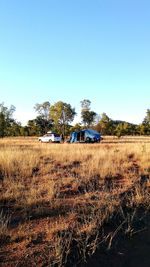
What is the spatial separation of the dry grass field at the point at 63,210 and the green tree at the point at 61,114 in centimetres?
6914

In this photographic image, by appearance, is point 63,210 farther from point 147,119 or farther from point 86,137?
point 147,119

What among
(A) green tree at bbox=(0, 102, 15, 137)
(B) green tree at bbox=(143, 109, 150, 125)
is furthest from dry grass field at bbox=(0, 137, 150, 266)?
(B) green tree at bbox=(143, 109, 150, 125)

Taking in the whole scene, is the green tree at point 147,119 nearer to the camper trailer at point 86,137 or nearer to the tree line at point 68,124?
the tree line at point 68,124

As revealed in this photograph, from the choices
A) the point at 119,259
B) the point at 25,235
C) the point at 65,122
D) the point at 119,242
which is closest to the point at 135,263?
the point at 119,259

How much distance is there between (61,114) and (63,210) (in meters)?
75.3

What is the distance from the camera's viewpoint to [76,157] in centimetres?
1467

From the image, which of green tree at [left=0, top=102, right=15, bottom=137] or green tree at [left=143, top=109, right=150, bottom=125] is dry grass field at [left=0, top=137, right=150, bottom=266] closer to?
green tree at [left=0, top=102, right=15, bottom=137]

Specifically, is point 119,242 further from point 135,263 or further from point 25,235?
point 25,235

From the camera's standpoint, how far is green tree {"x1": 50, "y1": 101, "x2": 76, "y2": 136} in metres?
80.9

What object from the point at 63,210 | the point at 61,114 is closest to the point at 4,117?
the point at 61,114

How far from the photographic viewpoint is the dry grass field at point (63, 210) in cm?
462

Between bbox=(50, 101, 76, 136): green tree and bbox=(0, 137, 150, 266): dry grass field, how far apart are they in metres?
69.1

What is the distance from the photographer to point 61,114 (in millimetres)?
81562

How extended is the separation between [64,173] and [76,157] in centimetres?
383
